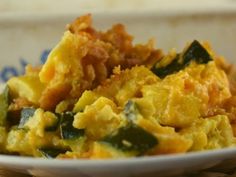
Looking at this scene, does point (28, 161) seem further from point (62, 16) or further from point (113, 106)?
point (62, 16)

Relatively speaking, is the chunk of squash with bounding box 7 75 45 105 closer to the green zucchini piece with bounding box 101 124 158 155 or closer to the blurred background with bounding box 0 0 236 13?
the green zucchini piece with bounding box 101 124 158 155

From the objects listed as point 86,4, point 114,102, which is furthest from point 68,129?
point 86,4

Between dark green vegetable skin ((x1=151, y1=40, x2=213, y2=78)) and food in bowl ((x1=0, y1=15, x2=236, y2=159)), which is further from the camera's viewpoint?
dark green vegetable skin ((x1=151, y1=40, x2=213, y2=78))

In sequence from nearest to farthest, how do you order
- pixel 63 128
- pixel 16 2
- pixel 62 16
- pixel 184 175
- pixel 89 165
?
pixel 89 165
pixel 184 175
pixel 63 128
pixel 62 16
pixel 16 2

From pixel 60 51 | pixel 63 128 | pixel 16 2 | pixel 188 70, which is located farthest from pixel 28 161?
pixel 16 2

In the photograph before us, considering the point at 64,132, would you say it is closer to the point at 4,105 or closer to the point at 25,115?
the point at 25,115

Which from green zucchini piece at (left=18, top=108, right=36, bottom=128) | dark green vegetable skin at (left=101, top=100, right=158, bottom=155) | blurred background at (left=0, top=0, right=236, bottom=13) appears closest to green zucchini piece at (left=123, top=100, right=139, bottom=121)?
dark green vegetable skin at (left=101, top=100, right=158, bottom=155)
